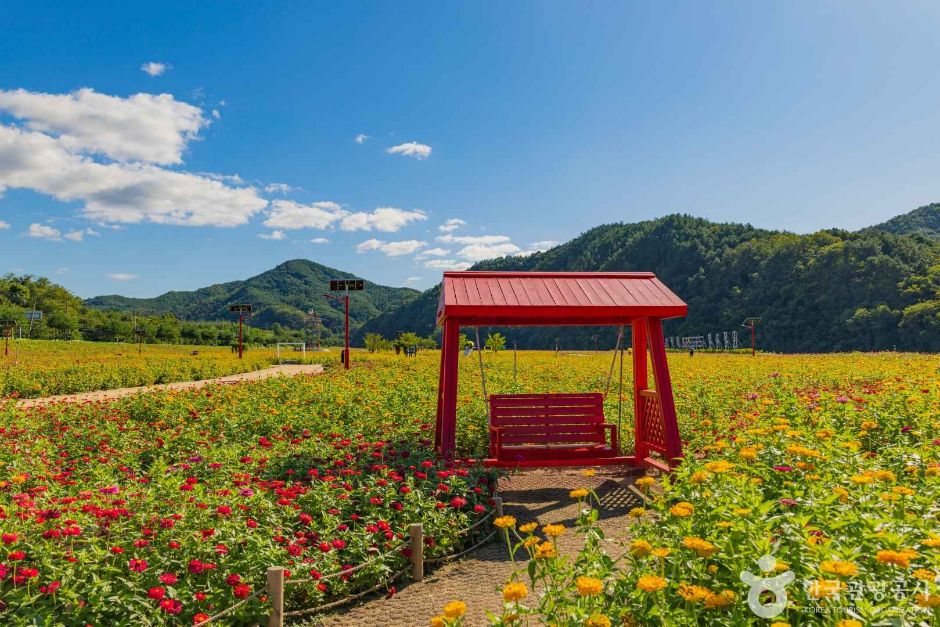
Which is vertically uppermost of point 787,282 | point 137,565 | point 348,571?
point 787,282

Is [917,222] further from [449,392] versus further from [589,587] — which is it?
[589,587]

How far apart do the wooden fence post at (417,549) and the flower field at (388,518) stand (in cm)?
13

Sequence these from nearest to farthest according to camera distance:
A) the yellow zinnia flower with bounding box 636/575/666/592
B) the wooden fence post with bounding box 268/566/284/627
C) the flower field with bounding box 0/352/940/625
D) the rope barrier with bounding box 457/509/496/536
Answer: the yellow zinnia flower with bounding box 636/575/666/592 < the flower field with bounding box 0/352/940/625 < the wooden fence post with bounding box 268/566/284/627 < the rope barrier with bounding box 457/509/496/536

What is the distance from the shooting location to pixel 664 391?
6500 millimetres

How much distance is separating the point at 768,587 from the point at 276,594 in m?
2.67

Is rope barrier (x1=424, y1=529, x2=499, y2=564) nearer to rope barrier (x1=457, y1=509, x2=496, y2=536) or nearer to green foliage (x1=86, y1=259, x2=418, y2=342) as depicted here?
rope barrier (x1=457, y1=509, x2=496, y2=536)

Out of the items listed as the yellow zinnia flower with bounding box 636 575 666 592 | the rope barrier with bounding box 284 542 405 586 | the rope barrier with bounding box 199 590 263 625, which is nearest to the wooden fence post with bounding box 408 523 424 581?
the rope barrier with bounding box 284 542 405 586

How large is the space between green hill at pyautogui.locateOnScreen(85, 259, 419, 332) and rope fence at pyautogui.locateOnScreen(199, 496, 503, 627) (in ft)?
449

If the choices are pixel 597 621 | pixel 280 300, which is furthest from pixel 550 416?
pixel 280 300

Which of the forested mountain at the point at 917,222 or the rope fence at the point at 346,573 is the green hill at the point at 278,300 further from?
the rope fence at the point at 346,573

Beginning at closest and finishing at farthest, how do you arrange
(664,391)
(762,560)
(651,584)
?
(651,584) < (762,560) < (664,391)

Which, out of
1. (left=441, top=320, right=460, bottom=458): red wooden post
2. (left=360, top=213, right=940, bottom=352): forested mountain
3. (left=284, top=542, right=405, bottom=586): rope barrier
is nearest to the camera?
(left=284, top=542, right=405, bottom=586): rope barrier

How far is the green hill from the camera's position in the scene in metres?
146

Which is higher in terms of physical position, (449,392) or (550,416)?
(449,392)
